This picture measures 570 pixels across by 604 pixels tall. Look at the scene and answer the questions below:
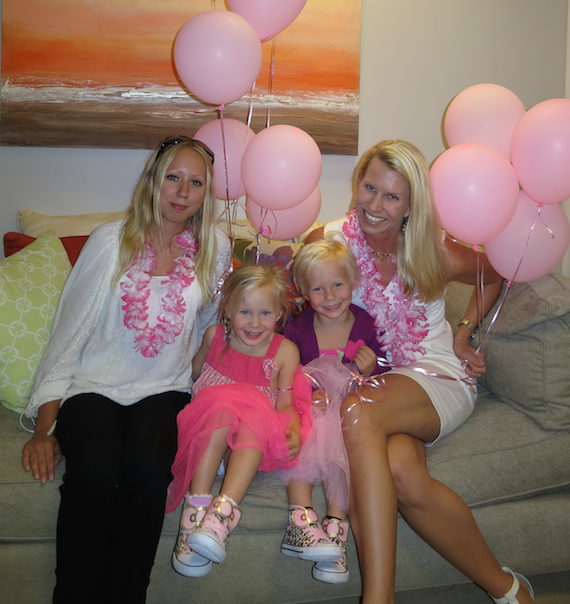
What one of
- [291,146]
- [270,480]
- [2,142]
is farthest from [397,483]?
[2,142]

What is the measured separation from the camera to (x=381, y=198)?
76.0 inches

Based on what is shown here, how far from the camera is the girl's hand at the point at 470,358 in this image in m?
2.05

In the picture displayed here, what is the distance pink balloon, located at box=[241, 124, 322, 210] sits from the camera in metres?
1.87

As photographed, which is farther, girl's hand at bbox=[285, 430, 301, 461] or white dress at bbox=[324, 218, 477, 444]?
white dress at bbox=[324, 218, 477, 444]

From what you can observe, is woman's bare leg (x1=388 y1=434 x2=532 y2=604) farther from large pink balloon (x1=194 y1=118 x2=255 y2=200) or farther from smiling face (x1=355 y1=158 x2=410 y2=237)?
large pink balloon (x1=194 y1=118 x2=255 y2=200)

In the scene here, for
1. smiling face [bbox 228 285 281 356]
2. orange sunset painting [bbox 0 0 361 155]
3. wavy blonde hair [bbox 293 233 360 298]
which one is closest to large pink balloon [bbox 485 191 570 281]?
wavy blonde hair [bbox 293 233 360 298]

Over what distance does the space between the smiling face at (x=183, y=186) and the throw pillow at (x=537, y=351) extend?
112 cm

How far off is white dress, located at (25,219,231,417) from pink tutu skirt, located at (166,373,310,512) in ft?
0.68

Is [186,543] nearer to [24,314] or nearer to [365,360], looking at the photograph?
[365,360]

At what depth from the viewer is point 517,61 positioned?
297 centimetres

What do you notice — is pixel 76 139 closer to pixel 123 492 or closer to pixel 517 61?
pixel 123 492

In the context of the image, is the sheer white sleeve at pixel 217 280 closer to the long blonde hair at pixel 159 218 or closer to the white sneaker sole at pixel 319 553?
the long blonde hair at pixel 159 218

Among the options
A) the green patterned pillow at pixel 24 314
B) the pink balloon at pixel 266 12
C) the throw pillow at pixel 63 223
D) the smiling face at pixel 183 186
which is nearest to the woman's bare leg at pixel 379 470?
the smiling face at pixel 183 186

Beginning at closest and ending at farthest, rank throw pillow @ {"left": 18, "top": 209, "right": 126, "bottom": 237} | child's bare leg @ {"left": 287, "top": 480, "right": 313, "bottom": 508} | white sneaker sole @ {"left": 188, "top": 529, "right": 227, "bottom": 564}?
1. white sneaker sole @ {"left": 188, "top": 529, "right": 227, "bottom": 564}
2. child's bare leg @ {"left": 287, "top": 480, "right": 313, "bottom": 508}
3. throw pillow @ {"left": 18, "top": 209, "right": 126, "bottom": 237}
